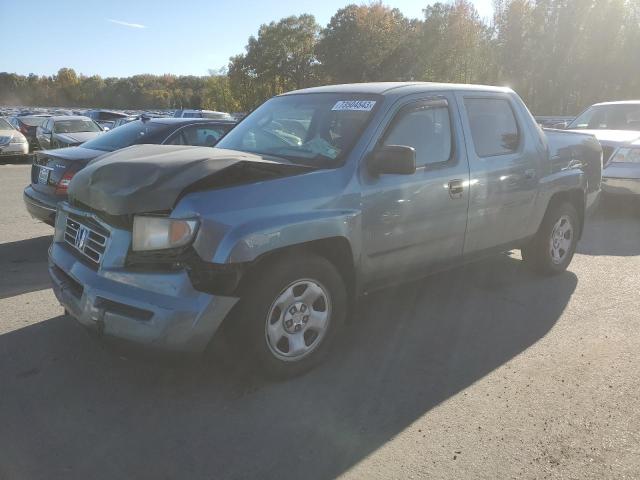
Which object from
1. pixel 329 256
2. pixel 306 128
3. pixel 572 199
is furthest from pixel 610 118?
pixel 329 256

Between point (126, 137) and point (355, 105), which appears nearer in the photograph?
point (355, 105)

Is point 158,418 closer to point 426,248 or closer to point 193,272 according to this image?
point 193,272

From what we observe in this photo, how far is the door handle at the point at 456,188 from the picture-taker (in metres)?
4.18

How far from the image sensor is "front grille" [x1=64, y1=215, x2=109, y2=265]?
327 centimetres

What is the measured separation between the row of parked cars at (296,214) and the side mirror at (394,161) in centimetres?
1

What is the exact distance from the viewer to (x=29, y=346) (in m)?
3.85

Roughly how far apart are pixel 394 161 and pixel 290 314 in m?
1.19

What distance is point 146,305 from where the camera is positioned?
9.64ft

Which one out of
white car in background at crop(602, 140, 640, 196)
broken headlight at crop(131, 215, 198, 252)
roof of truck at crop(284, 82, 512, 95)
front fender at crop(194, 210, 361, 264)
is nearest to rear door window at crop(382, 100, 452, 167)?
roof of truck at crop(284, 82, 512, 95)

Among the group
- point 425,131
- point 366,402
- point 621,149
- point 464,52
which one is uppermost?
point 464,52

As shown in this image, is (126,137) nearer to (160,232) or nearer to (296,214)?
(160,232)

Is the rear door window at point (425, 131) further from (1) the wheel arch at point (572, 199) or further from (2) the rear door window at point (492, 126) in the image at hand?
(1) the wheel arch at point (572, 199)

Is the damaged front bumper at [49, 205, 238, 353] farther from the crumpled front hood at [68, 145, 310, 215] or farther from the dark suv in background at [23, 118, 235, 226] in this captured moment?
the dark suv in background at [23, 118, 235, 226]

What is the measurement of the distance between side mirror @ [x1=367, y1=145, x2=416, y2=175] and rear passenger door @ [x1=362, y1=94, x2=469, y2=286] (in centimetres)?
9
